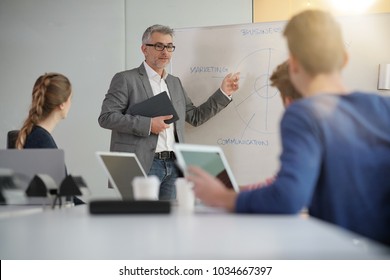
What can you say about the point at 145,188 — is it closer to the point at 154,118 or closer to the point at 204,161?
the point at 204,161

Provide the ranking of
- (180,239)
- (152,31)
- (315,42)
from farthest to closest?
1. (152,31)
2. (315,42)
3. (180,239)

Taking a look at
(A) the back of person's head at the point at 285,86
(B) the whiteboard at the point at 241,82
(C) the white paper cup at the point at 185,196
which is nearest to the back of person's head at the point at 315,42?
(A) the back of person's head at the point at 285,86

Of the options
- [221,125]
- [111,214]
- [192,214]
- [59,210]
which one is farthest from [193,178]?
[221,125]

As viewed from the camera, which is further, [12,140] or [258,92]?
[258,92]

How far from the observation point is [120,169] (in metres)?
2.03

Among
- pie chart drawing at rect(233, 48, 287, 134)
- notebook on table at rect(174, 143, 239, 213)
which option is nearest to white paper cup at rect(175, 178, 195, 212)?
notebook on table at rect(174, 143, 239, 213)

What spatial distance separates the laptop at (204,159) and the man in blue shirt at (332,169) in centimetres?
7

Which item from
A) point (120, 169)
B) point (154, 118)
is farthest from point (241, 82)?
point (120, 169)

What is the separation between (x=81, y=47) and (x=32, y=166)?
122cm

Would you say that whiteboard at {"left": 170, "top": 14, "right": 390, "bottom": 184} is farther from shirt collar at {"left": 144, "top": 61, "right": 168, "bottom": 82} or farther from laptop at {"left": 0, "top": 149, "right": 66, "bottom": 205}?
laptop at {"left": 0, "top": 149, "right": 66, "bottom": 205}

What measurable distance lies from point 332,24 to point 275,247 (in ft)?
2.39

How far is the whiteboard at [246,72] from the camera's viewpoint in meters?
2.90

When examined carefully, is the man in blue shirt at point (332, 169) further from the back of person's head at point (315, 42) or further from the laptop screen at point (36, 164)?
the laptop screen at point (36, 164)

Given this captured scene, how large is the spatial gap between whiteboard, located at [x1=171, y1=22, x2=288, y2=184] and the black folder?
2.21 feet
